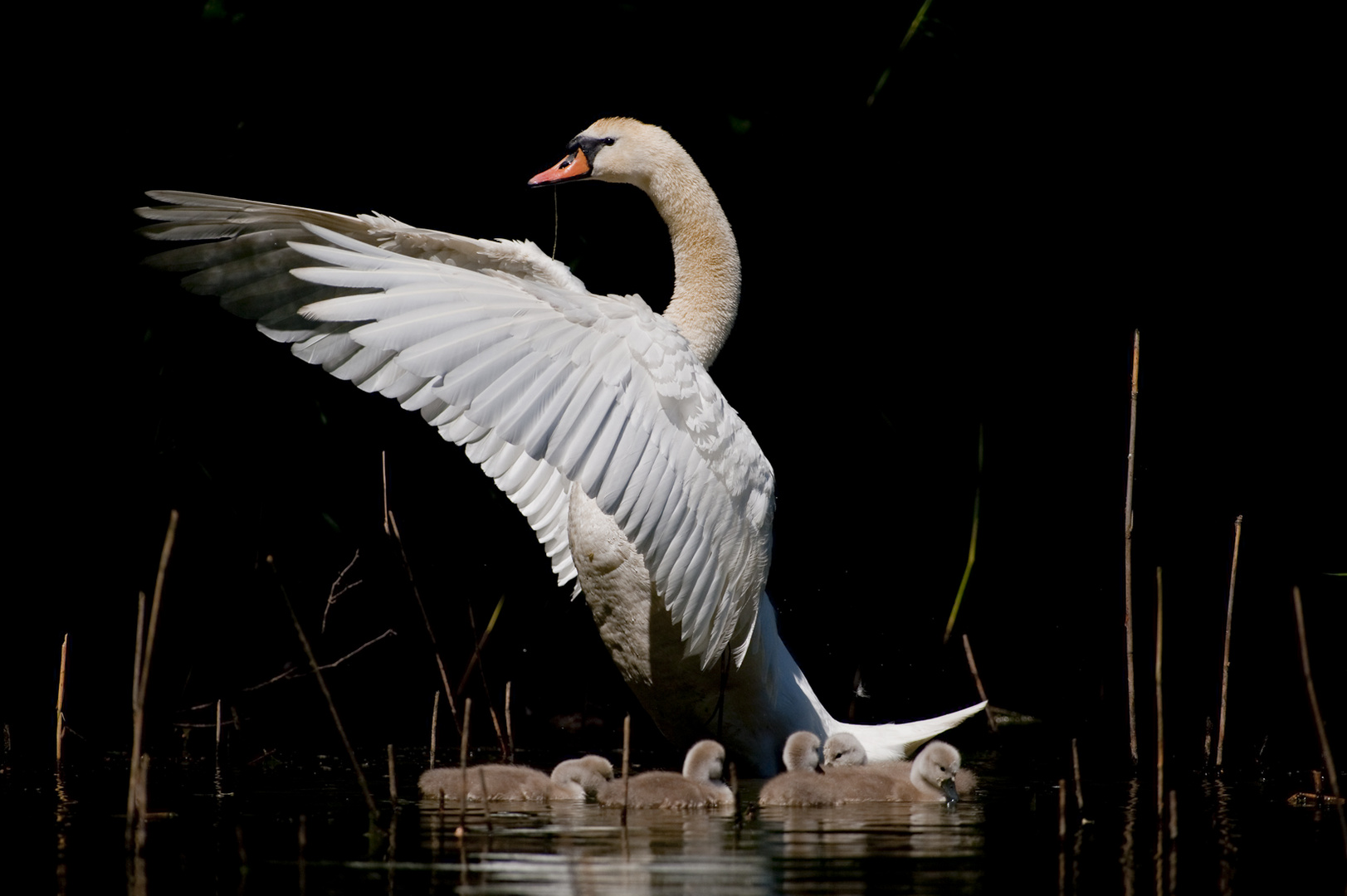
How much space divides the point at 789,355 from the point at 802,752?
9.60ft

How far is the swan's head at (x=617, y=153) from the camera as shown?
19.0ft

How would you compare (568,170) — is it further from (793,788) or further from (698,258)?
(793,788)

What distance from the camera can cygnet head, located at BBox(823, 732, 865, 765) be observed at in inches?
199

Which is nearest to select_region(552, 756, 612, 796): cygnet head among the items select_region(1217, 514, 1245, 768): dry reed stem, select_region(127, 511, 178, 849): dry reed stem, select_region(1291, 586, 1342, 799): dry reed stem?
select_region(127, 511, 178, 849): dry reed stem

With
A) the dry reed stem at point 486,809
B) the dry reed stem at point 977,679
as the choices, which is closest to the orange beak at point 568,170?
the dry reed stem at point 977,679

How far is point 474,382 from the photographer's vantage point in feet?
13.2

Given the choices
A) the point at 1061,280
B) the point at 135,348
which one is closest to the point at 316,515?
the point at 135,348

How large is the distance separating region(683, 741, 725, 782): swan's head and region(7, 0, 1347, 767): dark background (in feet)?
5.97

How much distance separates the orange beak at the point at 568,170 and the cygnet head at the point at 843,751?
2346mm

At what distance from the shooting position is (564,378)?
13.7ft

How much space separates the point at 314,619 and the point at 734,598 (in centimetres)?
306

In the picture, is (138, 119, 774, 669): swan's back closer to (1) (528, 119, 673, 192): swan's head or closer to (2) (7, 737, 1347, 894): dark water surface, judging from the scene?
(1) (528, 119, 673, 192): swan's head

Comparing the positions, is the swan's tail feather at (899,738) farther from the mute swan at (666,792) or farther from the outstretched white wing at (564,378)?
the mute swan at (666,792)

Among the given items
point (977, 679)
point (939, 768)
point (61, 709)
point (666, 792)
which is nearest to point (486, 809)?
point (666, 792)
